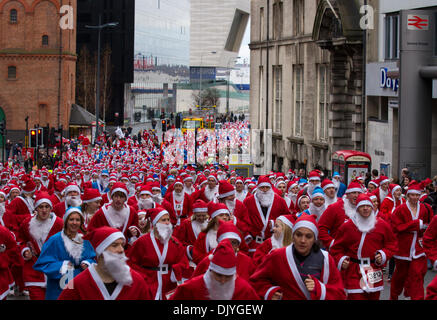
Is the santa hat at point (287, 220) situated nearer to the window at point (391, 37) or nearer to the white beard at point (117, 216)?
the white beard at point (117, 216)

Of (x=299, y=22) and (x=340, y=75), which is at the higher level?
(x=299, y=22)

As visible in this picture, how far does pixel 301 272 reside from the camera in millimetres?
7727

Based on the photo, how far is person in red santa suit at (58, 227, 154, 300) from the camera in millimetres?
7055

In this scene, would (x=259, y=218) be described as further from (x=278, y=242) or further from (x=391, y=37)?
(x=391, y=37)

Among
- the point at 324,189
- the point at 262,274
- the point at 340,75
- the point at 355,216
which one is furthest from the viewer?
the point at 340,75

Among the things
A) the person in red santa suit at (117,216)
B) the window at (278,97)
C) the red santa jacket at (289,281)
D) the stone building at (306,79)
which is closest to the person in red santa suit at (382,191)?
the person in red santa suit at (117,216)

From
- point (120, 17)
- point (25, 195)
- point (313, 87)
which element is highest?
point (120, 17)

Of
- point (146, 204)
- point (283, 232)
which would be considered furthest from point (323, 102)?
point (283, 232)

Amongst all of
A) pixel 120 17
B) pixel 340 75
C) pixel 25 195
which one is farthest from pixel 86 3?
pixel 25 195

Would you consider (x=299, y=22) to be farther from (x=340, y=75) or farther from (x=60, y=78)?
(x=60, y=78)

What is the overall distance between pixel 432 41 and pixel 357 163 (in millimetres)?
4829

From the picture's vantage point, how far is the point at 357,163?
32.5 meters

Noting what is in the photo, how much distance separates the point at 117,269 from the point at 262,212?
25.1 feet

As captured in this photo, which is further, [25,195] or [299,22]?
[299,22]
